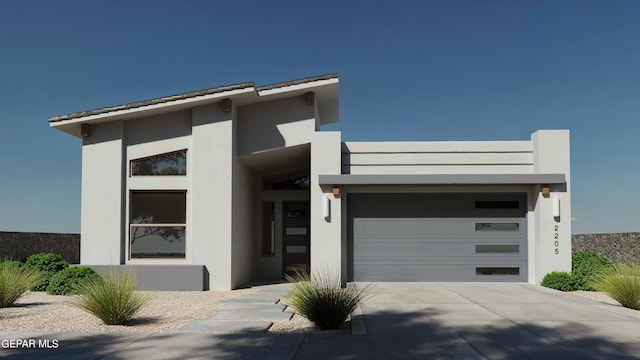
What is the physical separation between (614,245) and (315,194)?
46.1 ft

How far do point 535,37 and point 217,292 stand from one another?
12.5 m

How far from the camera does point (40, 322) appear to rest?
811cm

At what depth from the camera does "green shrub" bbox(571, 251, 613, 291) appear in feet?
39.6

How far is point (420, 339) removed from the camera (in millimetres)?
6586

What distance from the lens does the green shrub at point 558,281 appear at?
12000 millimetres

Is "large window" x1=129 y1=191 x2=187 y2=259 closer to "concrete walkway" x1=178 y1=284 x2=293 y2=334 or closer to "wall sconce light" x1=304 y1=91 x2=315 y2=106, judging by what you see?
"concrete walkway" x1=178 y1=284 x2=293 y2=334

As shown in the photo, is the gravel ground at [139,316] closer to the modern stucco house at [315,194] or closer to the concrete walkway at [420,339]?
the concrete walkway at [420,339]

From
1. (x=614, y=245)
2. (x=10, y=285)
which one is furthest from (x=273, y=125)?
(x=614, y=245)

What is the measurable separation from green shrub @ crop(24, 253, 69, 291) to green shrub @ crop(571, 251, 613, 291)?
505 inches

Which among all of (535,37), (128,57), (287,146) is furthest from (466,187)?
(128,57)

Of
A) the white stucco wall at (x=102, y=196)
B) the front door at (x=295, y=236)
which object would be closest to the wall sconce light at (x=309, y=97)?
the front door at (x=295, y=236)

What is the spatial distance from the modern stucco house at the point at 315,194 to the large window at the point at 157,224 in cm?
3

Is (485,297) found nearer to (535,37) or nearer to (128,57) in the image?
(535,37)

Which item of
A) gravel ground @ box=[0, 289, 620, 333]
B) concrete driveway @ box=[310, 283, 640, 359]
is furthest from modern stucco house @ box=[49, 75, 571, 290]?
concrete driveway @ box=[310, 283, 640, 359]
